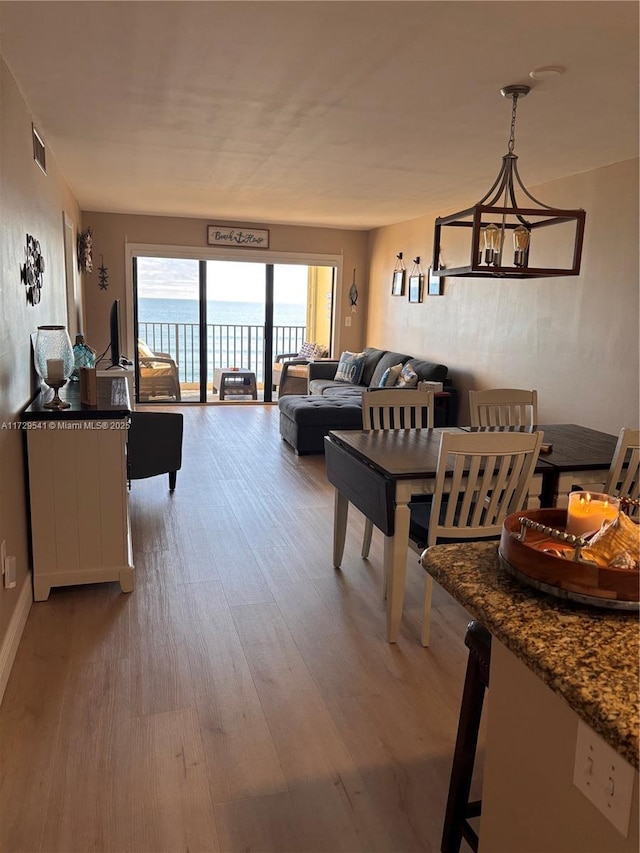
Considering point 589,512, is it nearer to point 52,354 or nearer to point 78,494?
point 78,494

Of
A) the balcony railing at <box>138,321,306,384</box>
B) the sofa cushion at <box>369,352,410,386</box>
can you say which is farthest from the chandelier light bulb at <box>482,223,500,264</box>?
the balcony railing at <box>138,321,306,384</box>

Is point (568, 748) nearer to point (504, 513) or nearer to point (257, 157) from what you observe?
point (504, 513)

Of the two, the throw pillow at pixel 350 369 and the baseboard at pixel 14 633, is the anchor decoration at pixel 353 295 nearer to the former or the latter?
the throw pillow at pixel 350 369

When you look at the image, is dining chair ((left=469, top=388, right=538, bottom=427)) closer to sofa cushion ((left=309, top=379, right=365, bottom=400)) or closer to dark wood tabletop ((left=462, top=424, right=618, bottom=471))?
dark wood tabletop ((left=462, top=424, right=618, bottom=471))

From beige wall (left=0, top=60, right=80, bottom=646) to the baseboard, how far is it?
3 cm

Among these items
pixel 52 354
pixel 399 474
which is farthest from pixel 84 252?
pixel 399 474

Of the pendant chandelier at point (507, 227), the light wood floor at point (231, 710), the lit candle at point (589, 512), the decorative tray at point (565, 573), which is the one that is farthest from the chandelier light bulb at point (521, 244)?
the decorative tray at point (565, 573)

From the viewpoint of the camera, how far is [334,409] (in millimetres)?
5941

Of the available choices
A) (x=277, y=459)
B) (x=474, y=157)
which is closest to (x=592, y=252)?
(x=474, y=157)

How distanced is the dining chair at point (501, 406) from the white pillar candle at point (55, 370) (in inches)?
89.5

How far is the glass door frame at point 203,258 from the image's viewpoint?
7.88 metres

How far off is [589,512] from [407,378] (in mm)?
5138

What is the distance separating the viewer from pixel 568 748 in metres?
0.99

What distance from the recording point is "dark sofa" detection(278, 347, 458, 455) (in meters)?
5.91
